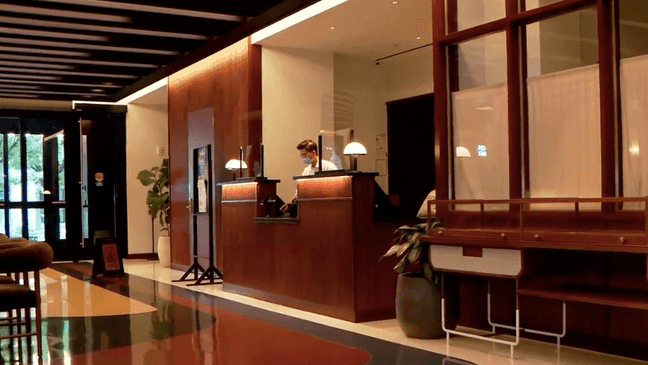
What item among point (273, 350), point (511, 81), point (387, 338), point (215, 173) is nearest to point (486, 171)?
point (511, 81)

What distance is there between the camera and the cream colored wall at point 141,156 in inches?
585

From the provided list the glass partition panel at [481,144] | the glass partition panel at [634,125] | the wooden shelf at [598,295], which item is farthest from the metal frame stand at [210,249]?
the glass partition panel at [634,125]

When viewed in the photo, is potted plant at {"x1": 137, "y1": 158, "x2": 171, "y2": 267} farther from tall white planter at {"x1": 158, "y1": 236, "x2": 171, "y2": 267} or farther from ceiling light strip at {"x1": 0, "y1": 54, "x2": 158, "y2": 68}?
ceiling light strip at {"x1": 0, "y1": 54, "x2": 158, "y2": 68}

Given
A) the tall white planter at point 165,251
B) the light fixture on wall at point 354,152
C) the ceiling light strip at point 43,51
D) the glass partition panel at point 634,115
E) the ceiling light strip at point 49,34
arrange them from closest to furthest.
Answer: the glass partition panel at point 634,115
the light fixture on wall at point 354,152
the ceiling light strip at point 49,34
the ceiling light strip at point 43,51
the tall white planter at point 165,251

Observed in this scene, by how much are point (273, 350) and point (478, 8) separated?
3.11 metres

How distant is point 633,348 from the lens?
4.73 m

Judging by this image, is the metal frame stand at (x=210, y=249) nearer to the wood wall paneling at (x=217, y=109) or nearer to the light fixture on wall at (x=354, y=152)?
the wood wall paneling at (x=217, y=109)

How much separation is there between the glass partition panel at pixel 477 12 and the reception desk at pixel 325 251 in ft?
5.12

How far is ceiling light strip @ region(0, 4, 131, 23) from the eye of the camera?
298 inches

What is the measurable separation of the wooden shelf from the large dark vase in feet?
3.20

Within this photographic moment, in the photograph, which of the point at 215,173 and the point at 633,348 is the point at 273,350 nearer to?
the point at 633,348

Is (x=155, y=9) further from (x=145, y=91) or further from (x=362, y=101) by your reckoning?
(x=145, y=91)

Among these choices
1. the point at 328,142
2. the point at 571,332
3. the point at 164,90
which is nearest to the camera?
the point at 571,332

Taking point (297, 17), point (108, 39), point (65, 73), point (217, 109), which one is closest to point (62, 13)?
point (108, 39)
